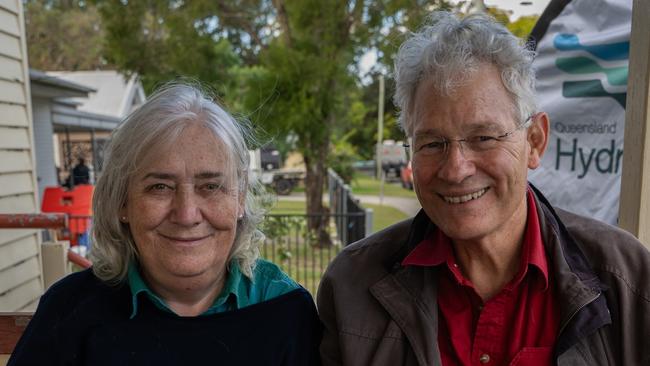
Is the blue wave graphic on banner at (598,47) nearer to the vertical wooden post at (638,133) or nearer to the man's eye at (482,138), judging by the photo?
the vertical wooden post at (638,133)

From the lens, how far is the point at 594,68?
3.27m

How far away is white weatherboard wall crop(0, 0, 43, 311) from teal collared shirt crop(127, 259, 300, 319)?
3683mm

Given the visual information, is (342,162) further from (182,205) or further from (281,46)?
(182,205)

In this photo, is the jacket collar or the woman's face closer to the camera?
the jacket collar

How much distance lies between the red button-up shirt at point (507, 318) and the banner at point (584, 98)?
189 cm

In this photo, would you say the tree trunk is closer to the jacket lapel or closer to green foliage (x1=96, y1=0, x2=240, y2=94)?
green foliage (x1=96, y1=0, x2=240, y2=94)

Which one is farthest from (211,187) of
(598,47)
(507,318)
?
(598,47)

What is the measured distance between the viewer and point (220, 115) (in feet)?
5.93

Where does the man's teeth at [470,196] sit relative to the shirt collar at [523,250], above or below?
above

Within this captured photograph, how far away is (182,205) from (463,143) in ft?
2.88

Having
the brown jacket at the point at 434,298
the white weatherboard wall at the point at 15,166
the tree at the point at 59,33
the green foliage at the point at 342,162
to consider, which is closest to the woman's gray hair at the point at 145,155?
the brown jacket at the point at 434,298

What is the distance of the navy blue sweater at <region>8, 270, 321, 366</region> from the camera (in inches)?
64.8

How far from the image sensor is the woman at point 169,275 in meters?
1.66

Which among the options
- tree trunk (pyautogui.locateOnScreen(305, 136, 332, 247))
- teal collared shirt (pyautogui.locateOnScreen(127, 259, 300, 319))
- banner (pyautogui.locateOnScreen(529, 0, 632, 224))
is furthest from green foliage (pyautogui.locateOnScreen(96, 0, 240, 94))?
teal collared shirt (pyautogui.locateOnScreen(127, 259, 300, 319))
